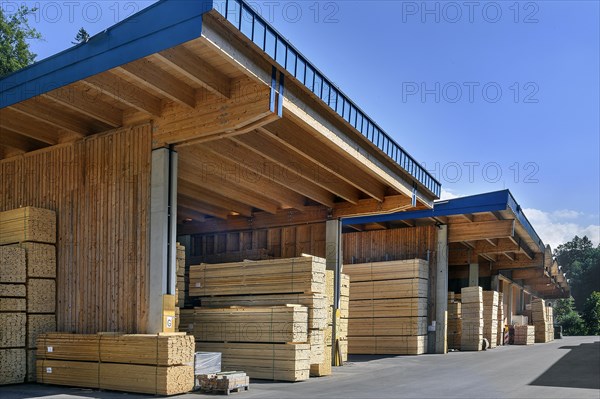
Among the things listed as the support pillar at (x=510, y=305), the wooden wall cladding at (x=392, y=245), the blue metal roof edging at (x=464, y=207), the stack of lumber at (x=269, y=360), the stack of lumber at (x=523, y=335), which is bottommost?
the stack of lumber at (x=523, y=335)

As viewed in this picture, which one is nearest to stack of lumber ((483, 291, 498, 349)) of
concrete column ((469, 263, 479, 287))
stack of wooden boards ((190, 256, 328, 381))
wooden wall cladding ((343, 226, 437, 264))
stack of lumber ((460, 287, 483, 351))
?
Result: concrete column ((469, 263, 479, 287))

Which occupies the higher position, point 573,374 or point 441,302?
point 441,302

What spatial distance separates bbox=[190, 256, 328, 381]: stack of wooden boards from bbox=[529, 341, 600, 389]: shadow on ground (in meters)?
5.38

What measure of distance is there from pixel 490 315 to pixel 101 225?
70.8 feet

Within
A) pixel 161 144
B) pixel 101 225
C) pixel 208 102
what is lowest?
pixel 101 225

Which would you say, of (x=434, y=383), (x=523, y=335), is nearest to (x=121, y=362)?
(x=434, y=383)

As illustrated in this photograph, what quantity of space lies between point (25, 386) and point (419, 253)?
16.0m

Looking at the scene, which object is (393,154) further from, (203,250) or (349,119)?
(203,250)

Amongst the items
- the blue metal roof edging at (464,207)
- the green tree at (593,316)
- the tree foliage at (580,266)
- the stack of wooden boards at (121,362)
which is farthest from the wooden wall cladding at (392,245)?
the tree foliage at (580,266)

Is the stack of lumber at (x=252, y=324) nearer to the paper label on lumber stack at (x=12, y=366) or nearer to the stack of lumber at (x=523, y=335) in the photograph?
the paper label on lumber stack at (x=12, y=366)

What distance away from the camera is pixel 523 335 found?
35094 mm

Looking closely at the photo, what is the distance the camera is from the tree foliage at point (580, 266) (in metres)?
104

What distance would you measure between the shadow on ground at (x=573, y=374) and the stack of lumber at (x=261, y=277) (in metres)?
5.78

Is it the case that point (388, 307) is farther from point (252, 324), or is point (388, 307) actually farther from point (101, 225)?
point (101, 225)
